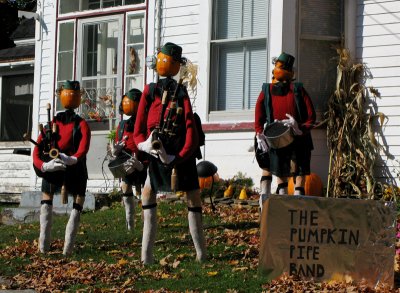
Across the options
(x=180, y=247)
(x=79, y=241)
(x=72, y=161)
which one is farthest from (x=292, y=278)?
(x=79, y=241)

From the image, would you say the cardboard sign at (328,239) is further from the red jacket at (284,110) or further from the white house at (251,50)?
the white house at (251,50)

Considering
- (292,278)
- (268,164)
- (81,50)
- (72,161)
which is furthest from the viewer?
(81,50)

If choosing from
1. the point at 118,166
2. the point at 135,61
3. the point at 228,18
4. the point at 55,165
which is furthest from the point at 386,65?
the point at 55,165

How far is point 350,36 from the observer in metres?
14.2

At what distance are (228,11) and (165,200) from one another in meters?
3.19

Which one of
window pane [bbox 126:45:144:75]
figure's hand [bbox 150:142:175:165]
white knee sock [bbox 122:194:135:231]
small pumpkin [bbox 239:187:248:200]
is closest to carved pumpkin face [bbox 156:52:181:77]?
figure's hand [bbox 150:142:175:165]

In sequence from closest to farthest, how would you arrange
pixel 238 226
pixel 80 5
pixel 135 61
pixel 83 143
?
pixel 83 143 < pixel 238 226 < pixel 135 61 < pixel 80 5

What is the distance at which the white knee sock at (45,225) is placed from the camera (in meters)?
10.2

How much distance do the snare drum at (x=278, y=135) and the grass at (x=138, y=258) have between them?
3.52 ft

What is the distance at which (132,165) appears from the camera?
10.5 meters

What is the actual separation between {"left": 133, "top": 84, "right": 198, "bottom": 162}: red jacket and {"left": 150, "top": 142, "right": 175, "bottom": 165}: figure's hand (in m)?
0.07

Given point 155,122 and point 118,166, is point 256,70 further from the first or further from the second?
point 155,122

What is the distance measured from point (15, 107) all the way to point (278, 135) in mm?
12649

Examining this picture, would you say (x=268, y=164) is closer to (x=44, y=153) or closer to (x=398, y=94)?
(x=44, y=153)
